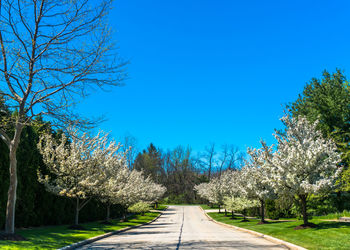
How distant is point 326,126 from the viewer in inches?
1171

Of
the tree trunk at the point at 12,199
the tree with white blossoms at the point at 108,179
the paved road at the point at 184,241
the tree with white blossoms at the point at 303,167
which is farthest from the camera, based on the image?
the tree with white blossoms at the point at 108,179

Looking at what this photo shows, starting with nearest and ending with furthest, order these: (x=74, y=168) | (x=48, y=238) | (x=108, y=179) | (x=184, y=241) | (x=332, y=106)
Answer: (x=184, y=241) → (x=48, y=238) → (x=74, y=168) → (x=108, y=179) → (x=332, y=106)

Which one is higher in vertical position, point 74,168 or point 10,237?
point 74,168

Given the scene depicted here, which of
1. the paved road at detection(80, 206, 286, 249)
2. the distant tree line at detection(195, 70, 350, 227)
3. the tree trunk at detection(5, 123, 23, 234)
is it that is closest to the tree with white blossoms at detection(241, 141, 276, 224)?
the distant tree line at detection(195, 70, 350, 227)

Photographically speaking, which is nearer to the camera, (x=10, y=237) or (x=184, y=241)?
(x=10, y=237)

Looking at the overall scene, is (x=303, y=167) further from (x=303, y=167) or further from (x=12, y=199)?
(x=12, y=199)

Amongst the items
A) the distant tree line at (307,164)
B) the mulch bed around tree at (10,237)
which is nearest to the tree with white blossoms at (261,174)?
the distant tree line at (307,164)

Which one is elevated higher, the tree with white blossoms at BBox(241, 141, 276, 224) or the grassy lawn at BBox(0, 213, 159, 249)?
the tree with white blossoms at BBox(241, 141, 276, 224)

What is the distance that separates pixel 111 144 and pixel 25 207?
6810mm

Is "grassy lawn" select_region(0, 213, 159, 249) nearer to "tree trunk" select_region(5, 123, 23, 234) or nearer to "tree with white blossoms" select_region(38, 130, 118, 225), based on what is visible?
"tree trunk" select_region(5, 123, 23, 234)

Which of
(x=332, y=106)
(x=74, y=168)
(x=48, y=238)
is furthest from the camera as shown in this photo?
(x=332, y=106)

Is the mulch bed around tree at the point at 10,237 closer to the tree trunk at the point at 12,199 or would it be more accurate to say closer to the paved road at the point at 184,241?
the tree trunk at the point at 12,199

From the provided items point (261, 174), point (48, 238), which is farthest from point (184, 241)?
point (261, 174)

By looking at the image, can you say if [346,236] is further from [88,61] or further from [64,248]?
[88,61]
